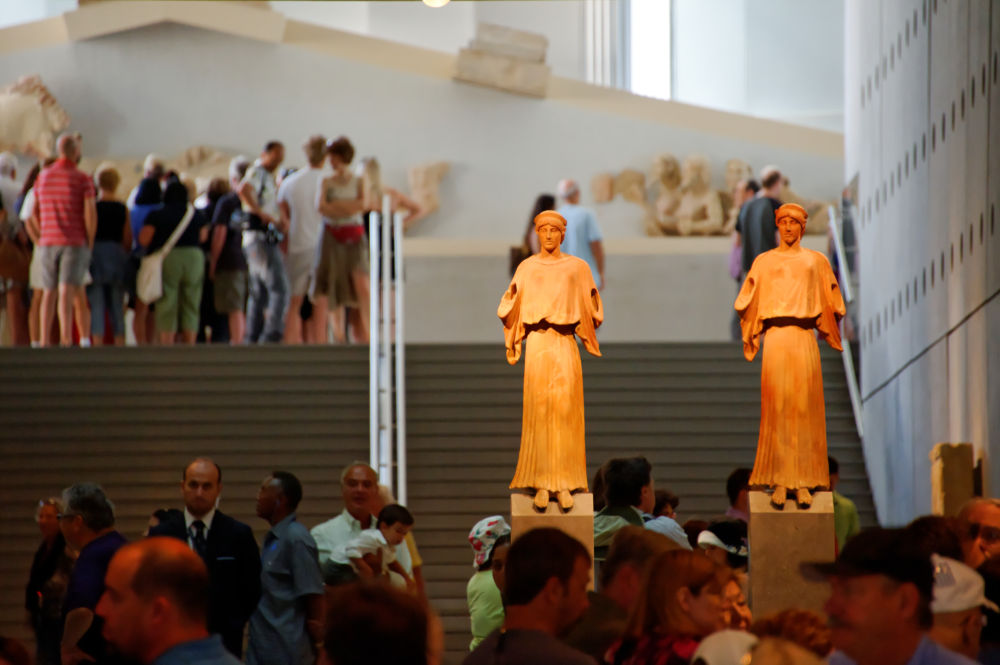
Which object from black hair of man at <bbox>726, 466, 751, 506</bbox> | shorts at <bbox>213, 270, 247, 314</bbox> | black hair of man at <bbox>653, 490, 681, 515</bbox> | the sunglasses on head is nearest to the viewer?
the sunglasses on head

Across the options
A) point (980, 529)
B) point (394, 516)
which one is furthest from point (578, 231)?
point (980, 529)

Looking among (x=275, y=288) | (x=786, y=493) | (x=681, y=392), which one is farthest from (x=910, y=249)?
(x=275, y=288)

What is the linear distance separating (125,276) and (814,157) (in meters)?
10.0

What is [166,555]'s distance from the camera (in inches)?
167

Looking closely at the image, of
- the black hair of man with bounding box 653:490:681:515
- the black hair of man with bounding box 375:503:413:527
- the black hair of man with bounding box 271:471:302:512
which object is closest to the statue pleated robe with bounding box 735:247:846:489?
the black hair of man with bounding box 653:490:681:515

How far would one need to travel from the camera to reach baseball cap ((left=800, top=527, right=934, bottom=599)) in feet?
13.8

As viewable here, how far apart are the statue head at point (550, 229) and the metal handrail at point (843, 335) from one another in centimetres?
580

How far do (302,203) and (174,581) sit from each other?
40.3 feet

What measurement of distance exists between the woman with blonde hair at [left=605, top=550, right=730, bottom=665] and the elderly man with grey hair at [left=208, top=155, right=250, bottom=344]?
1170cm

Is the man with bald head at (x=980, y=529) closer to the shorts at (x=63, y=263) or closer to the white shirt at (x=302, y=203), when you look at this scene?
the white shirt at (x=302, y=203)

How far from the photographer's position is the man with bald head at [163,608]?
418 cm

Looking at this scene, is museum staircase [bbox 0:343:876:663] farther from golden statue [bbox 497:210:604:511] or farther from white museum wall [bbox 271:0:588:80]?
white museum wall [bbox 271:0:588:80]

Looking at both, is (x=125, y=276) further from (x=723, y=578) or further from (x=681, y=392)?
(x=723, y=578)

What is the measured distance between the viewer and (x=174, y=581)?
420 centimetres
